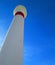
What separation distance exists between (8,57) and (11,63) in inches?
6.6

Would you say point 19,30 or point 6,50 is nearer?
point 6,50

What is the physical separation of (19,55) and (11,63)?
1.10 ft

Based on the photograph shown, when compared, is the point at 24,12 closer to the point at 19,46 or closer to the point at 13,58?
the point at 19,46

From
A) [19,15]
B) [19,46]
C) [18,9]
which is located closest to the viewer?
[19,46]

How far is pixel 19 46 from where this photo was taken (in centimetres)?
306

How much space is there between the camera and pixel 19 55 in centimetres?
290

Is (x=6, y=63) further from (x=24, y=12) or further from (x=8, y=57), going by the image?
(x=24, y=12)

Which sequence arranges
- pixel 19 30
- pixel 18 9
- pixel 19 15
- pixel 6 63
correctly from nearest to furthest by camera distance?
pixel 6 63
pixel 19 30
pixel 19 15
pixel 18 9

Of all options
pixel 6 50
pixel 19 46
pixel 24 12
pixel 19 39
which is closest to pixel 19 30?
pixel 19 39

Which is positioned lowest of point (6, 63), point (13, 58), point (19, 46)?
point (6, 63)

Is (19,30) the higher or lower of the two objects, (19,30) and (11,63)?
the higher

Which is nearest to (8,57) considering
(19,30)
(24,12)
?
(19,30)

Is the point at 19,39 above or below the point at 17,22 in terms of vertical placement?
below

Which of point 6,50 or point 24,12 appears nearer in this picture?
point 6,50
